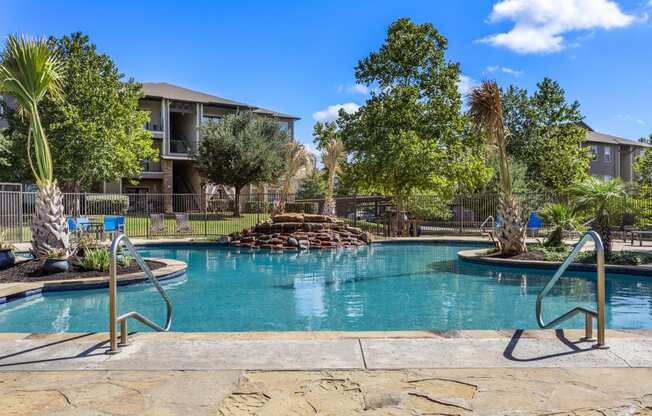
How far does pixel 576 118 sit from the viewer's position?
3122cm

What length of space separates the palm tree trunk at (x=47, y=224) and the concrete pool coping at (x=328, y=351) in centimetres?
554

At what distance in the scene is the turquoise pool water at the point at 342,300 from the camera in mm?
6365

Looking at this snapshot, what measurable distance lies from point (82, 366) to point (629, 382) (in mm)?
3766

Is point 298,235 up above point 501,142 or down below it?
below

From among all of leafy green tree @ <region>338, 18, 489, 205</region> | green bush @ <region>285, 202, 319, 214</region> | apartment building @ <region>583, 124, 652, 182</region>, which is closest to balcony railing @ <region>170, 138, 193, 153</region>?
green bush @ <region>285, 202, 319, 214</region>

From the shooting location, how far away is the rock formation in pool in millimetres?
16312

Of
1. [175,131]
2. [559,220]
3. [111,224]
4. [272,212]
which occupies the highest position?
[175,131]

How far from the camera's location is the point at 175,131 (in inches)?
1534

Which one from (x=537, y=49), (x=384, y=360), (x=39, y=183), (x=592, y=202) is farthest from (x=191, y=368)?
(x=537, y=49)

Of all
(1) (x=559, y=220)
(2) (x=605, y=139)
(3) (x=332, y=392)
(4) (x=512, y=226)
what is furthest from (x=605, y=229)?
(2) (x=605, y=139)

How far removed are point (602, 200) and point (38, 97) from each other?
454 inches

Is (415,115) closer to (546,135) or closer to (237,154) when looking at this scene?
(237,154)

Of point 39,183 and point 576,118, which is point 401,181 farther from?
point 576,118

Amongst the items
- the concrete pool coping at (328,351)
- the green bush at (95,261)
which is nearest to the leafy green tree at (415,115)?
the green bush at (95,261)
